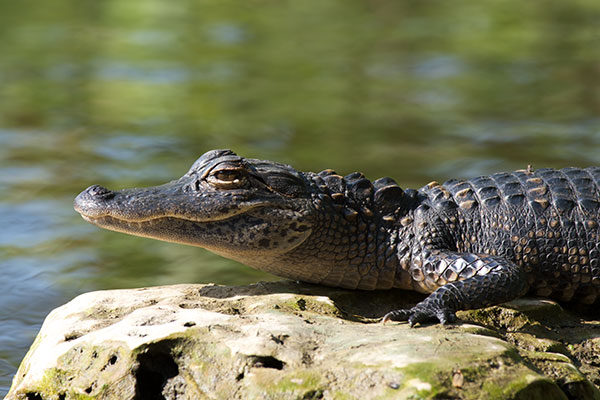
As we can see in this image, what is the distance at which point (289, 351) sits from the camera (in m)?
3.18

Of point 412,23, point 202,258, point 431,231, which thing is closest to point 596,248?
point 431,231

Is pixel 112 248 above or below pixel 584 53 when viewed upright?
below

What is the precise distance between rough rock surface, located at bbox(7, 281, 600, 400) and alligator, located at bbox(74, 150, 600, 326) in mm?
234

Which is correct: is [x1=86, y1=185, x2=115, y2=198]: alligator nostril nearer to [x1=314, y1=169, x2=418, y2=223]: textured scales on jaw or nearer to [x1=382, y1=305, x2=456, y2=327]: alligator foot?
[x1=314, y1=169, x2=418, y2=223]: textured scales on jaw

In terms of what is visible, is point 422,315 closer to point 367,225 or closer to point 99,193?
point 367,225

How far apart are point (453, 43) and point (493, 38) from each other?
79 centimetres

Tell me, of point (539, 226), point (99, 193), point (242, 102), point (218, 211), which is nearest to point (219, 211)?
point (218, 211)

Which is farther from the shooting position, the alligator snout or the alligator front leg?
the alligator snout

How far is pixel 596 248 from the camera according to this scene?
14.1 feet

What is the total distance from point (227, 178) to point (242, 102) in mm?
6678

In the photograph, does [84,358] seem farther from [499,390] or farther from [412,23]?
[412,23]

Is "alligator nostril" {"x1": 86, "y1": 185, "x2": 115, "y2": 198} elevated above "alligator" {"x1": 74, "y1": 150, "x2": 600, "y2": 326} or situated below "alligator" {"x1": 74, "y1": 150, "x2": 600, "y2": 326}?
above

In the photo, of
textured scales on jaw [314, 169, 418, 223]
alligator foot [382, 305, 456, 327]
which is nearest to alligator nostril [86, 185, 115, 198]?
textured scales on jaw [314, 169, 418, 223]

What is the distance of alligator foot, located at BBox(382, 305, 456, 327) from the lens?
3.62m
